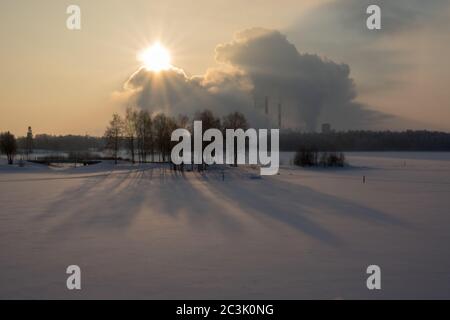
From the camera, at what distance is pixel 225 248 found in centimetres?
1451

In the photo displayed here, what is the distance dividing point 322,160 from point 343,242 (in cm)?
6946

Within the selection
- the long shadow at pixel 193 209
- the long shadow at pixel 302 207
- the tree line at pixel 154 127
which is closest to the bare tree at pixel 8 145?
the tree line at pixel 154 127

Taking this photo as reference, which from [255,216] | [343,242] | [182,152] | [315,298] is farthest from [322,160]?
[315,298]

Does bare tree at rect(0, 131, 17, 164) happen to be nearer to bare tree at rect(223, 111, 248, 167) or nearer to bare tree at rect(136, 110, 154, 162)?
bare tree at rect(136, 110, 154, 162)

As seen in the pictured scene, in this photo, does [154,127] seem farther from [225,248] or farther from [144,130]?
[225,248]

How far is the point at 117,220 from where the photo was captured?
20219 millimetres

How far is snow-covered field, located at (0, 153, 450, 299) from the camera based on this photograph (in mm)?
10516

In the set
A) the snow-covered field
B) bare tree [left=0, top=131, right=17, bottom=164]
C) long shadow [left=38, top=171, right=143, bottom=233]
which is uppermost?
bare tree [left=0, top=131, right=17, bottom=164]

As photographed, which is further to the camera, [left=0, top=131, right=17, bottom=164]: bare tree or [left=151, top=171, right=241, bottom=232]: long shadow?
[left=0, top=131, right=17, bottom=164]: bare tree

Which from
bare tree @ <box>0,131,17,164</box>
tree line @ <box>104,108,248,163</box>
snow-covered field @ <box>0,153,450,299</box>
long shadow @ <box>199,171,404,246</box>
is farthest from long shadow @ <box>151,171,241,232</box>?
bare tree @ <box>0,131,17,164</box>

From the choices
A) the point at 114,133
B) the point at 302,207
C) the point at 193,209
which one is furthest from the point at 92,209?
the point at 114,133

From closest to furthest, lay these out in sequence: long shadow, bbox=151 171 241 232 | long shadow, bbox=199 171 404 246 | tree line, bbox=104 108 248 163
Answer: long shadow, bbox=199 171 404 246
long shadow, bbox=151 171 241 232
tree line, bbox=104 108 248 163

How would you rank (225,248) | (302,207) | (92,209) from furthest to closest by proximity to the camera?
(302,207)
(92,209)
(225,248)
